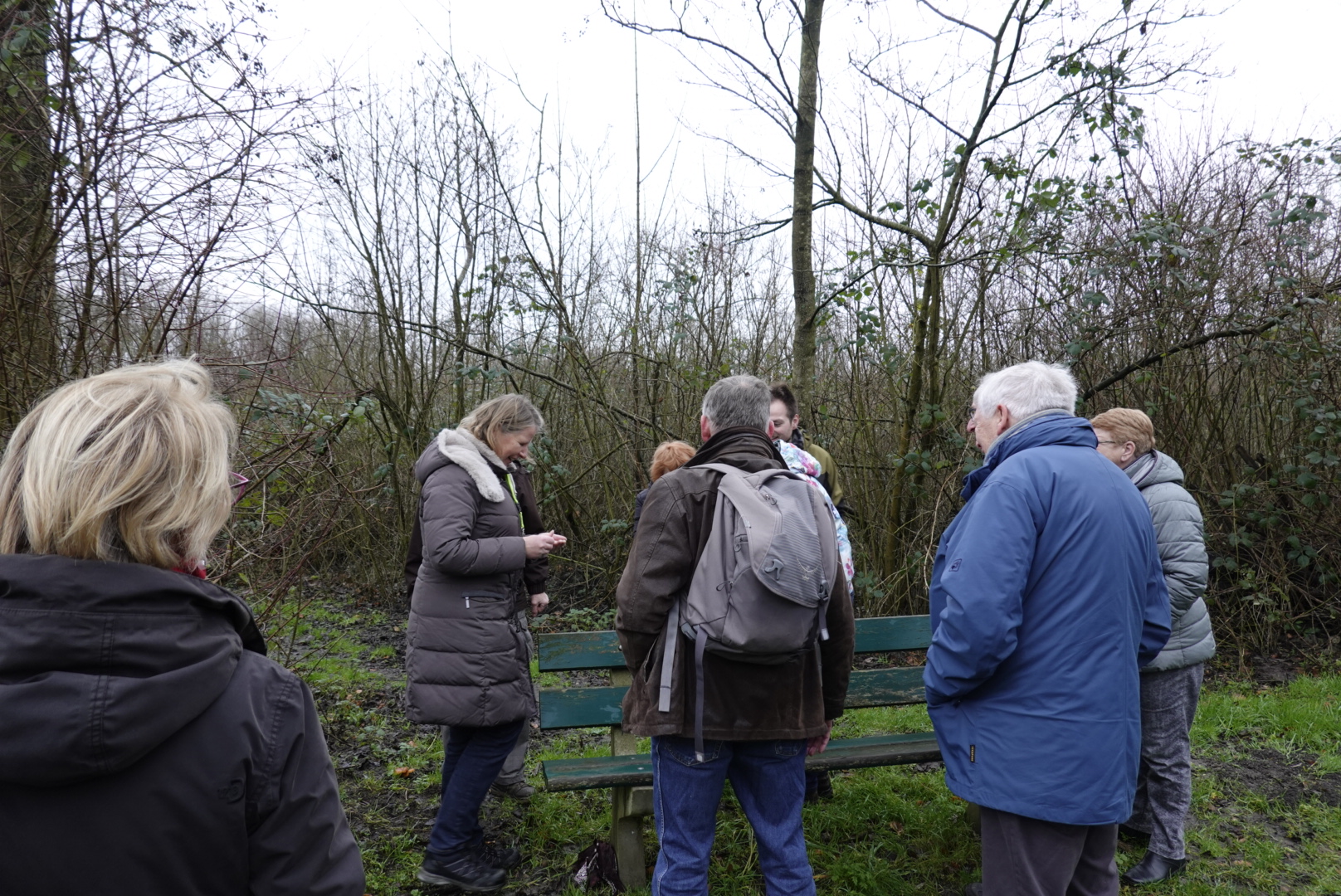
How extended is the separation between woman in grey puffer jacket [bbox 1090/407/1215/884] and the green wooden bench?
0.87 metres

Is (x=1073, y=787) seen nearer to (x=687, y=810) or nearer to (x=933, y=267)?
(x=687, y=810)

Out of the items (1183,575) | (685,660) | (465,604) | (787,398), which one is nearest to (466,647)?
(465,604)

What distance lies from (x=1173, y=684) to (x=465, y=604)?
2.85 metres

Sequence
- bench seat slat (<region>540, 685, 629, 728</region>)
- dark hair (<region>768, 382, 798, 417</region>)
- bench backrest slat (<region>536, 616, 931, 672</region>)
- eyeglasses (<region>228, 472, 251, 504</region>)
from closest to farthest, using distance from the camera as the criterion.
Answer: eyeglasses (<region>228, 472, 251, 504</region>)
bench seat slat (<region>540, 685, 629, 728</region>)
bench backrest slat (<region>536, 616, 931, 672</region>)
dark hair (<region>768, 382, 798, 417</region>)

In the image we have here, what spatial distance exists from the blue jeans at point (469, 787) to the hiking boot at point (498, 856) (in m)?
0.07

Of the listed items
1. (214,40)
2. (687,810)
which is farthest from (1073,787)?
(214,40)

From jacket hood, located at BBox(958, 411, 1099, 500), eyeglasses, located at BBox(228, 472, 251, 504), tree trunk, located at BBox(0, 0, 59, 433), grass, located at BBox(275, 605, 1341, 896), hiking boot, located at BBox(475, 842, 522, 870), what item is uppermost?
tree trunk, located at BBox(0, 0, 59, 433)

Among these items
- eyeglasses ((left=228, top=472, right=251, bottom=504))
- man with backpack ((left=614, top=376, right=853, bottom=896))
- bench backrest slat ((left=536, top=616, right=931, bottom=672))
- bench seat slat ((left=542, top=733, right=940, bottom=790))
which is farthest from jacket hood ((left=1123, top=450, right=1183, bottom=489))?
eyeglasses ((left=228, top=472, right=251, bottom=504))

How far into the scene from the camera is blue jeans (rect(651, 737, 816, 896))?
2480mm

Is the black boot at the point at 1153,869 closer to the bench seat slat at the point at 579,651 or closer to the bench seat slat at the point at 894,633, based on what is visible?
the bench seat slat at the point at 894,633

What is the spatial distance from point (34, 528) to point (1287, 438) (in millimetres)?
8156

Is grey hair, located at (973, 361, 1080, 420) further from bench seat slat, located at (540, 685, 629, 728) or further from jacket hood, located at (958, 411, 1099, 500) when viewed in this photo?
bench seat slat, located at (540, 685, 629, 728)

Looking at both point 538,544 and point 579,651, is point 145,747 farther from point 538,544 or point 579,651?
point 579,651

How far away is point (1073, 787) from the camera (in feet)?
7.39
